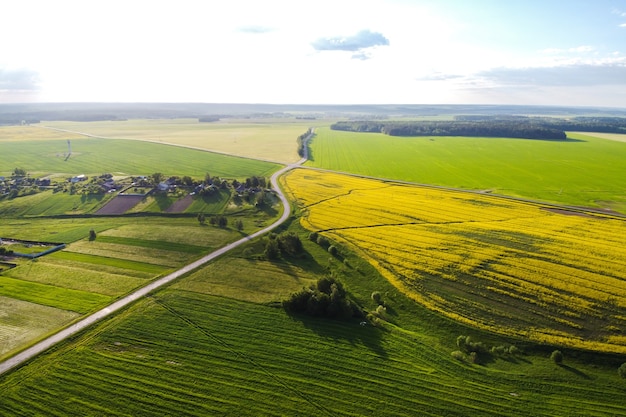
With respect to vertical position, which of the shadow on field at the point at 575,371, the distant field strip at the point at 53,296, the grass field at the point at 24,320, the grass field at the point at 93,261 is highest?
the grass field at the point at 93,261

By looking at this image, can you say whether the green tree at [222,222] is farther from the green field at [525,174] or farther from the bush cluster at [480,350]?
the green field at [525,174]

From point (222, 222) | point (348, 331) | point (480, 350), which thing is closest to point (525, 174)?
point (222, 222)

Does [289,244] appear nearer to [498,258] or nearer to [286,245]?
[286,245]

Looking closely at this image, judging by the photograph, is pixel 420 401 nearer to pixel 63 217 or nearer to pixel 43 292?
pixel 43 292

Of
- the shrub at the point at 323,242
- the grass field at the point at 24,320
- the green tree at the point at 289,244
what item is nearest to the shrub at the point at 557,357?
the shrub at the point at 323,242

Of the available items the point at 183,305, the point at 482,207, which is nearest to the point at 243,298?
the point at 183,305
